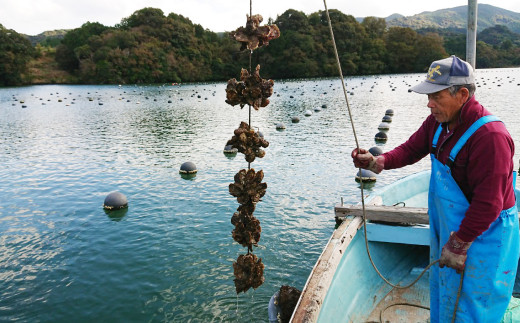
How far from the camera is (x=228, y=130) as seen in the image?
24672 millimetres

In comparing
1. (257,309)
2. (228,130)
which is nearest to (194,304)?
(257,309)

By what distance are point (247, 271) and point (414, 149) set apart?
1986 millimetres

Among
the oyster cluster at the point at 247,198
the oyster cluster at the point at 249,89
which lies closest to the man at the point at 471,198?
the oyster cluster at the point at 249,89

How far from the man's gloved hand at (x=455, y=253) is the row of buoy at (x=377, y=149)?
105 cm

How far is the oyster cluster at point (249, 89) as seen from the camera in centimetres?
330

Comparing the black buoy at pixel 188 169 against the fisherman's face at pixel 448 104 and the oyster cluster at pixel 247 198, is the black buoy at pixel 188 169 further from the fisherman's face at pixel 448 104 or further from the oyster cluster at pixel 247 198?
the fisherman's face at pixel 448 104

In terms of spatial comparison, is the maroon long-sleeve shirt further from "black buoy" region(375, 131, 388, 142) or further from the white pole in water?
"black buoy" region(375, 131, 388, 142)

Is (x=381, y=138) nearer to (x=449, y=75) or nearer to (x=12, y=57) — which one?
(x=449, y=75)

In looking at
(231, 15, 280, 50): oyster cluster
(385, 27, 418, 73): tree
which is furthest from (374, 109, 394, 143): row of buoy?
(385, 27, 418, 73): tree

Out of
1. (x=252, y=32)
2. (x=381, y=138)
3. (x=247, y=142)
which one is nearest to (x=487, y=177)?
(x=247, y=142)

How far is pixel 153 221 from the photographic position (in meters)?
10.3

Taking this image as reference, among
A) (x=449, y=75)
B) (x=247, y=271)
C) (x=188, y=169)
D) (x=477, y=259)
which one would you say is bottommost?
Answer: (x=188, y=169)

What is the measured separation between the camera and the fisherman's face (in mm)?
3041

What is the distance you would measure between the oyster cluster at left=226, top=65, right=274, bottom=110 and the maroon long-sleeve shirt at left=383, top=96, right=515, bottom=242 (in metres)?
1.53
